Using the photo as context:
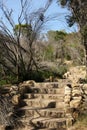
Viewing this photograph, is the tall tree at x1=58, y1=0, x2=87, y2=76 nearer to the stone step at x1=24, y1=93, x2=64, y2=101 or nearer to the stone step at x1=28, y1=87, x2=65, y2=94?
the stone step at x1=28, y1=87, x2=65, y2=94

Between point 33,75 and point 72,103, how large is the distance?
5.72 meters

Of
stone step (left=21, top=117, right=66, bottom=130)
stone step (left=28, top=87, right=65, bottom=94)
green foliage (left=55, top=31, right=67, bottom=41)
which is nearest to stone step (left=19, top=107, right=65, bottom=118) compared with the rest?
stone step (left=21, top=117, right=66, bottom=130)

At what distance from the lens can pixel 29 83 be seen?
14.3m

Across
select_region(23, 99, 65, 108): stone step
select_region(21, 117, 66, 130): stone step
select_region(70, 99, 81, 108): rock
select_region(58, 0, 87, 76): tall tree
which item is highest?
select_region(58, 0, 87, 76): tall tree

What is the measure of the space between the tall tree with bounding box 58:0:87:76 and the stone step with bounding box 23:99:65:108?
18.4 feet

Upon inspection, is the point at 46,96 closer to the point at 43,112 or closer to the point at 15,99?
the point at 15,99

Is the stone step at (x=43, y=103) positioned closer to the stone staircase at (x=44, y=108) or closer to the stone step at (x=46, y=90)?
the stone staircase at (x=44, y=108)

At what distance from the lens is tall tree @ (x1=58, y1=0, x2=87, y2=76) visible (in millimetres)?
17017

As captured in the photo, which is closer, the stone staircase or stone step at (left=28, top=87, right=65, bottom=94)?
the stone staircase

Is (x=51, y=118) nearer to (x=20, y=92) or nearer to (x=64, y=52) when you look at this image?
(x=20, y=92)

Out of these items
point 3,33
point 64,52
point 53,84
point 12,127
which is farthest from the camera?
point 64,52

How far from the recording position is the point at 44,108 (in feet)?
38.9

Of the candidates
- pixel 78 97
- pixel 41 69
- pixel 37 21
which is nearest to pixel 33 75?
pixel 41 69

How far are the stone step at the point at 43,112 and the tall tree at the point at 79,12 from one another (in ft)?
20.4
